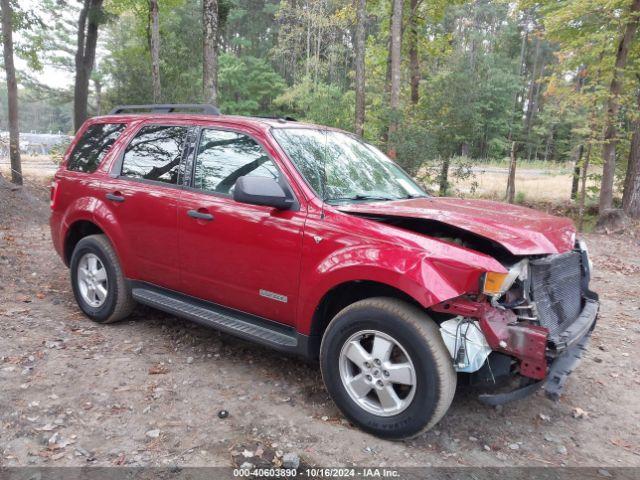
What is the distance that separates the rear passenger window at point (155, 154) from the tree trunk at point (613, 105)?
12.3 metres

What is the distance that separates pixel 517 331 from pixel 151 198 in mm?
3091

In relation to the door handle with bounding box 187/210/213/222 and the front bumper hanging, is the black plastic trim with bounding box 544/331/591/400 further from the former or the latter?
→ the door handle with bounding box 187/210/213/222

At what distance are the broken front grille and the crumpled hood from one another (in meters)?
0.10

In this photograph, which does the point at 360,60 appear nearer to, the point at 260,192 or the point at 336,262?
the point at 260,192

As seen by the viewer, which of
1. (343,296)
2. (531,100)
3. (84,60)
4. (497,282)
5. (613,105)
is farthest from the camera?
(531,100)

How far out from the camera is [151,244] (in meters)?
4.28

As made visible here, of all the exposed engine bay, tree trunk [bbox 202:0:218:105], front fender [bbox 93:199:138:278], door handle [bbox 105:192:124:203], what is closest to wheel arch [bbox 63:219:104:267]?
front fender [bbox 93:199:138:278]

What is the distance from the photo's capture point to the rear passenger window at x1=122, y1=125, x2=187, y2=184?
422 centimetres

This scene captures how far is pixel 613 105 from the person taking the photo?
12.8m

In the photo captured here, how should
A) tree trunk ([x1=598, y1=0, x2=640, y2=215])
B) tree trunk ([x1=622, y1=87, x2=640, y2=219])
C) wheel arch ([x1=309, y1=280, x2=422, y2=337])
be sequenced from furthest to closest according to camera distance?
tree trunk ([x1=622, y1=87, x2=640, y2=219]), tree trunk ([x1=598, y1=0, x2=640, y2=215]), wheel arch ([x1=309, y1=280, x2=422, y2=337])

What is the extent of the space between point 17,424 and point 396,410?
2.39 metres

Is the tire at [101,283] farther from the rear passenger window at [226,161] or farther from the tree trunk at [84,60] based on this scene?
the tree trunk at [84,60]

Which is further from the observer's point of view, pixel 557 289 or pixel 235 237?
pixel 235 237

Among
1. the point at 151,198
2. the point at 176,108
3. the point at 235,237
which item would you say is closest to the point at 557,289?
the point at 235,237
